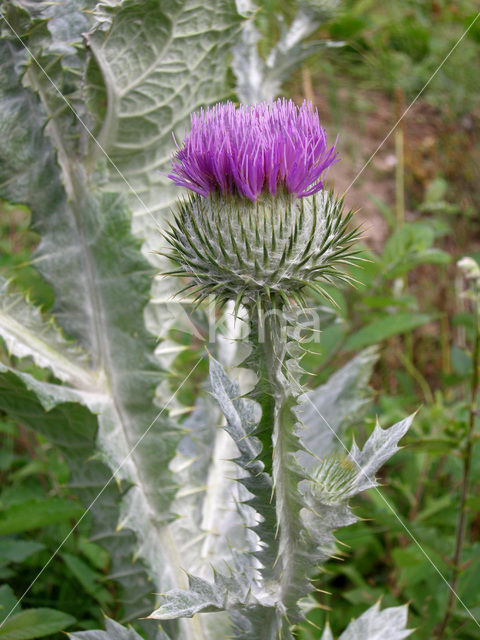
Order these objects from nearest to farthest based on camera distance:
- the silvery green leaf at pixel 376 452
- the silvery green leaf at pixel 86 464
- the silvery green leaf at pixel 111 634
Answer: the silvery green leaf at pixel 376 452 → the silvery green leaf at pixel 111 634 → the silvery green leaf at pixel 86 464

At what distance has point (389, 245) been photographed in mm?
3695

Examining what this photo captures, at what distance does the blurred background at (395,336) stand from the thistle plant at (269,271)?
186 millimetres

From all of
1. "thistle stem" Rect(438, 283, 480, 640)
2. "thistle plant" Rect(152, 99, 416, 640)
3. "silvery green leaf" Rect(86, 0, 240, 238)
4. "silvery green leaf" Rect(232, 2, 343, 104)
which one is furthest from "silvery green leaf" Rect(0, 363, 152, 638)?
"silvery green leaf" Rect(232, 2, 343, 104)


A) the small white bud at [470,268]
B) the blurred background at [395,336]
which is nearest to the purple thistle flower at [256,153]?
the blurred background at [395,336]

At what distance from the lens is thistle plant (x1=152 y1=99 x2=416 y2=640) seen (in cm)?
175

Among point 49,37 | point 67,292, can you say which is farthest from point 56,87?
point 67,292

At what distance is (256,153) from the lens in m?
1.71

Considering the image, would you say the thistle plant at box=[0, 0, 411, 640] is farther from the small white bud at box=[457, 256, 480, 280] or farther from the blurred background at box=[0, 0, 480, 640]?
the small white bud at box=[457, 256, 480, 280]

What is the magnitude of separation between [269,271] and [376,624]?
1.46m

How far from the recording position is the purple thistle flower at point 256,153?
5.67ft

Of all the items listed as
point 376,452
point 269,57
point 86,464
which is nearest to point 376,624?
point 376,452

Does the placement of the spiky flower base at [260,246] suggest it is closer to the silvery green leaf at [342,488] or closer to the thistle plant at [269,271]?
the thistle plant at [269,271]

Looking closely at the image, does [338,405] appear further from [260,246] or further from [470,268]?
[260,246]

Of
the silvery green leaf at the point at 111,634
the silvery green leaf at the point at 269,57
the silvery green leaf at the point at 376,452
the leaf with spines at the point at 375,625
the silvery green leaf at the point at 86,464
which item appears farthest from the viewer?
the silvery green leaf at the point at 269,57
